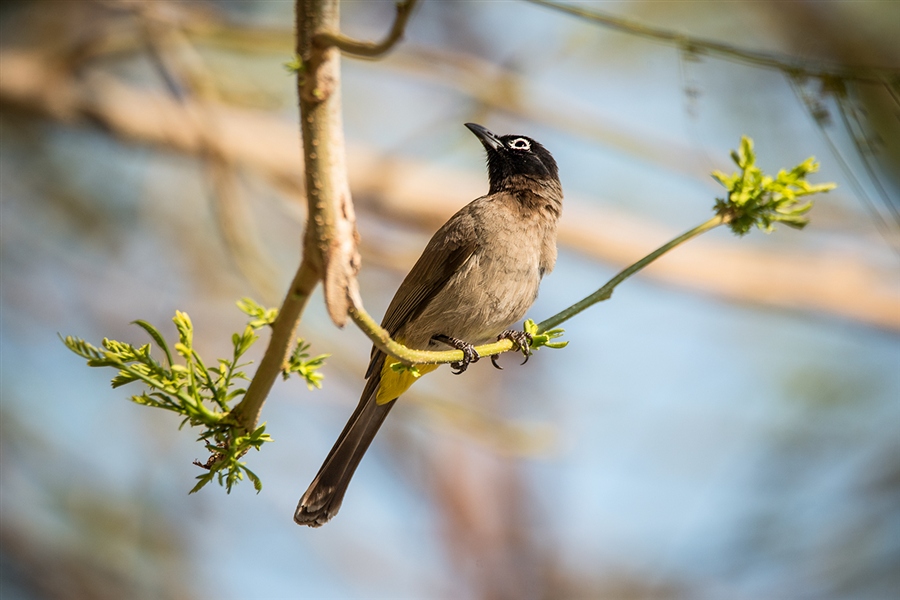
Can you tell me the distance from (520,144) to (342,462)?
1943 millimetres

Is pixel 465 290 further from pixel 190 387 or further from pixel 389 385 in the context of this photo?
pixel 190 387

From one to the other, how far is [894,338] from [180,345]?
20.0 ft

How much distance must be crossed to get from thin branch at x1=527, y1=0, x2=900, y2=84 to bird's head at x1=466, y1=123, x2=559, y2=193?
5.16 feet

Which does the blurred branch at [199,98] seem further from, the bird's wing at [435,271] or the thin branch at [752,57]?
the thin branch at [752,57]

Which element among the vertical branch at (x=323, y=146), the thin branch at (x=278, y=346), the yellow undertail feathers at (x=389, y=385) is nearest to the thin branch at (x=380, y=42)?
the vertical branch at (x=323, y=146)

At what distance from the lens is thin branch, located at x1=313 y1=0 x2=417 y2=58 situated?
50.6 inches

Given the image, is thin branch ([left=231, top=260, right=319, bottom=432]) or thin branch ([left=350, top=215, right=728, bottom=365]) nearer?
thin branch ([left=231, top=260, right=319, bottom=432])

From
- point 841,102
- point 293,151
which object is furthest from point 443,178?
point 841,102

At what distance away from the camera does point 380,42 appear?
1298 mm

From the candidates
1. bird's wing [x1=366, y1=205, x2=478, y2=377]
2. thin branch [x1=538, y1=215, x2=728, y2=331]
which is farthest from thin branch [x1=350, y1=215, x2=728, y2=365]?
bird's wing [x1=366, y1=205, x2=478, y2=377]

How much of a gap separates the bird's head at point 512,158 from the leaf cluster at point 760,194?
192 centimetres

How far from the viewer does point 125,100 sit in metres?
6.40

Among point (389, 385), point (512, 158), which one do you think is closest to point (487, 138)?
point (512, 158)

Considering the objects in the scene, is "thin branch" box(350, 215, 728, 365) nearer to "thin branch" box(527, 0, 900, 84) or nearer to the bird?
"thin branch" box(527, 0, 900, 84)
